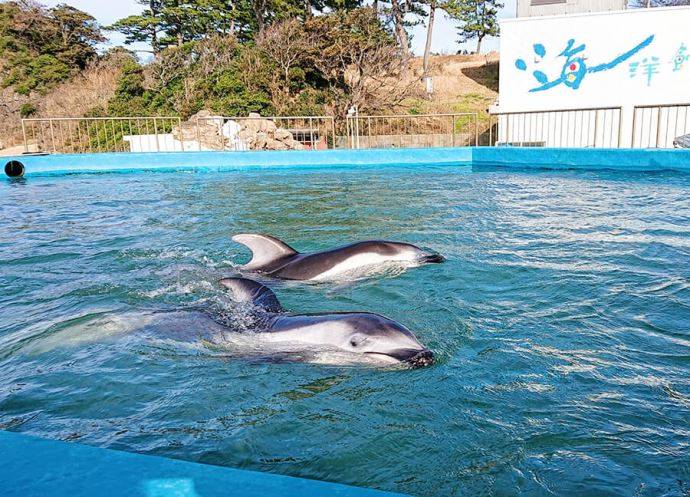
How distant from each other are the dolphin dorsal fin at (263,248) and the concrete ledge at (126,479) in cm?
413

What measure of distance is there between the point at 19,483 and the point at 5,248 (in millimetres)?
7233

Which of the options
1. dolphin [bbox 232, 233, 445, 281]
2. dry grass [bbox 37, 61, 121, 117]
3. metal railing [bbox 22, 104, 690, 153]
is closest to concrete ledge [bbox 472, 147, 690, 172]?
metal railing [bbox 22, 104, 690, 153]

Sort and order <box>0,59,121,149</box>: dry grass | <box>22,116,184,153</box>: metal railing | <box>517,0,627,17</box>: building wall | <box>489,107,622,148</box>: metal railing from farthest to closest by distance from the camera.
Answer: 1. <box>0,59,121,149</box>: dry grass
2. <box>22,116,184,153</box>: metal railing
3. <box>517,0,627,17</box>: building wall
4. <box>489,107,622,148</box>: metal railing

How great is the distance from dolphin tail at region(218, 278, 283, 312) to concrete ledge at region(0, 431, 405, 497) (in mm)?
2446

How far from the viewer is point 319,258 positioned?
6.09 metres

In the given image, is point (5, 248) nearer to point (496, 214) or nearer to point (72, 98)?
point (496, 214)

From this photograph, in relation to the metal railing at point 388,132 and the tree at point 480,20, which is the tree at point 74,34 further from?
the tree at point 480,20

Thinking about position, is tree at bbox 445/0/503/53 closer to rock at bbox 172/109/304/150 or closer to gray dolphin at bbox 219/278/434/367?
rock at bbox 172/109/304/150

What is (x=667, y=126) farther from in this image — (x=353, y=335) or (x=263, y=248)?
(x=353, y=335)

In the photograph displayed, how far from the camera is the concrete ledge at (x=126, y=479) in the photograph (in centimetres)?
192

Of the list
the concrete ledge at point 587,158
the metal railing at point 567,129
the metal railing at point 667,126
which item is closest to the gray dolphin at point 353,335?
the concrete ledge at point 587,158

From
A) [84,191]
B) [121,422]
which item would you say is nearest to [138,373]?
[121,422]

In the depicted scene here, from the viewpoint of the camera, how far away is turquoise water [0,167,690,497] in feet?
9.50

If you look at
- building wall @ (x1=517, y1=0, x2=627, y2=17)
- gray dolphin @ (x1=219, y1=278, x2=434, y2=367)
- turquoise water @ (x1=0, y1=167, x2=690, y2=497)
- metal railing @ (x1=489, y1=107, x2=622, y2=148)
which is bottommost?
turquoise water @ (x1=0, y1=167, x2=690, y2=497)
